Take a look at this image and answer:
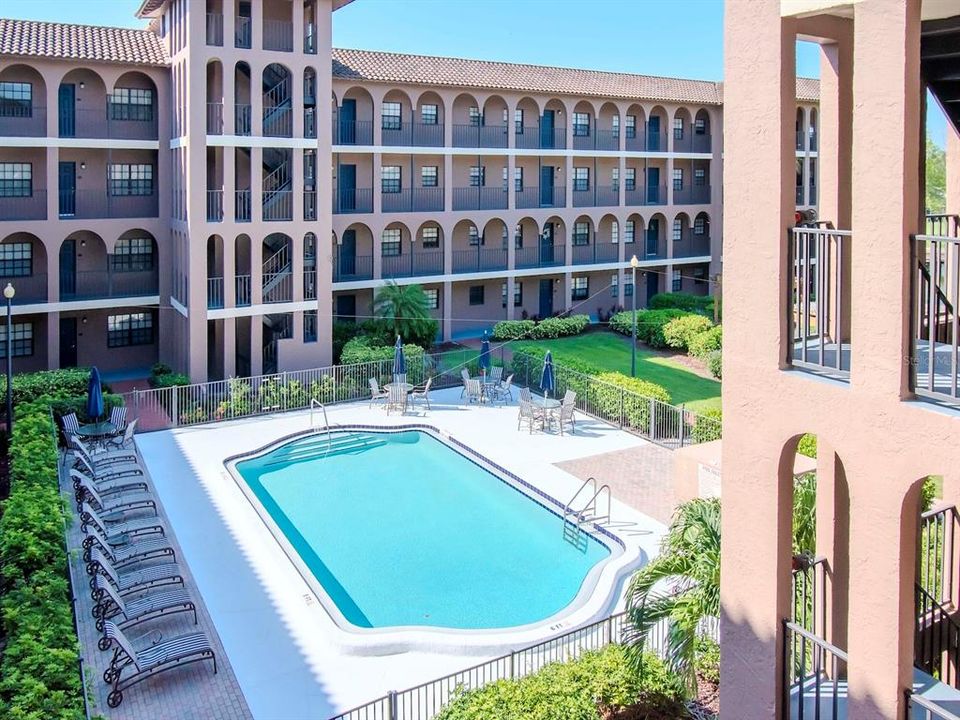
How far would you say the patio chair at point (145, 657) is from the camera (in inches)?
510

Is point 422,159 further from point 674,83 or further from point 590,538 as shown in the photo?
point 590,538

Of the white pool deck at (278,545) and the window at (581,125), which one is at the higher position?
the window at (581,125)

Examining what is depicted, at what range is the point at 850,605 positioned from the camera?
21.6 ft

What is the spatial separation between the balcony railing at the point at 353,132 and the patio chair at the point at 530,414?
15079mm

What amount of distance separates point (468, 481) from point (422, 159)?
20.0m

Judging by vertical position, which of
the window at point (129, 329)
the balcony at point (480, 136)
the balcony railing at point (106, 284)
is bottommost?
the window at point (129, 329)

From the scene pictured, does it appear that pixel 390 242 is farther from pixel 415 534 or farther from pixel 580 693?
pixel 580 693

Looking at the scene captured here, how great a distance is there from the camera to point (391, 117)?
126ft

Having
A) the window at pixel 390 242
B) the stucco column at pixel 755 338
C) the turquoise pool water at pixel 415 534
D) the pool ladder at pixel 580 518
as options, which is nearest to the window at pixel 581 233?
the window at pixel 390 242

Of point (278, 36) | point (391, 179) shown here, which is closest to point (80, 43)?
point (278, 36)

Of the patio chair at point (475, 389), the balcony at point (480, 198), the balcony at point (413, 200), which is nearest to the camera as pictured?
the patio chair at point (475, 389)

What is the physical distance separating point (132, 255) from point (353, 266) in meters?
8.31

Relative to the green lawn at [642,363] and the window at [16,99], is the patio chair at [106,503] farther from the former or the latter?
the window at [16,99]

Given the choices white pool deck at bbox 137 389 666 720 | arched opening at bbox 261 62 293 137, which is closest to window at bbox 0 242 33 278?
arched opening at bbox 261 62 293 137
